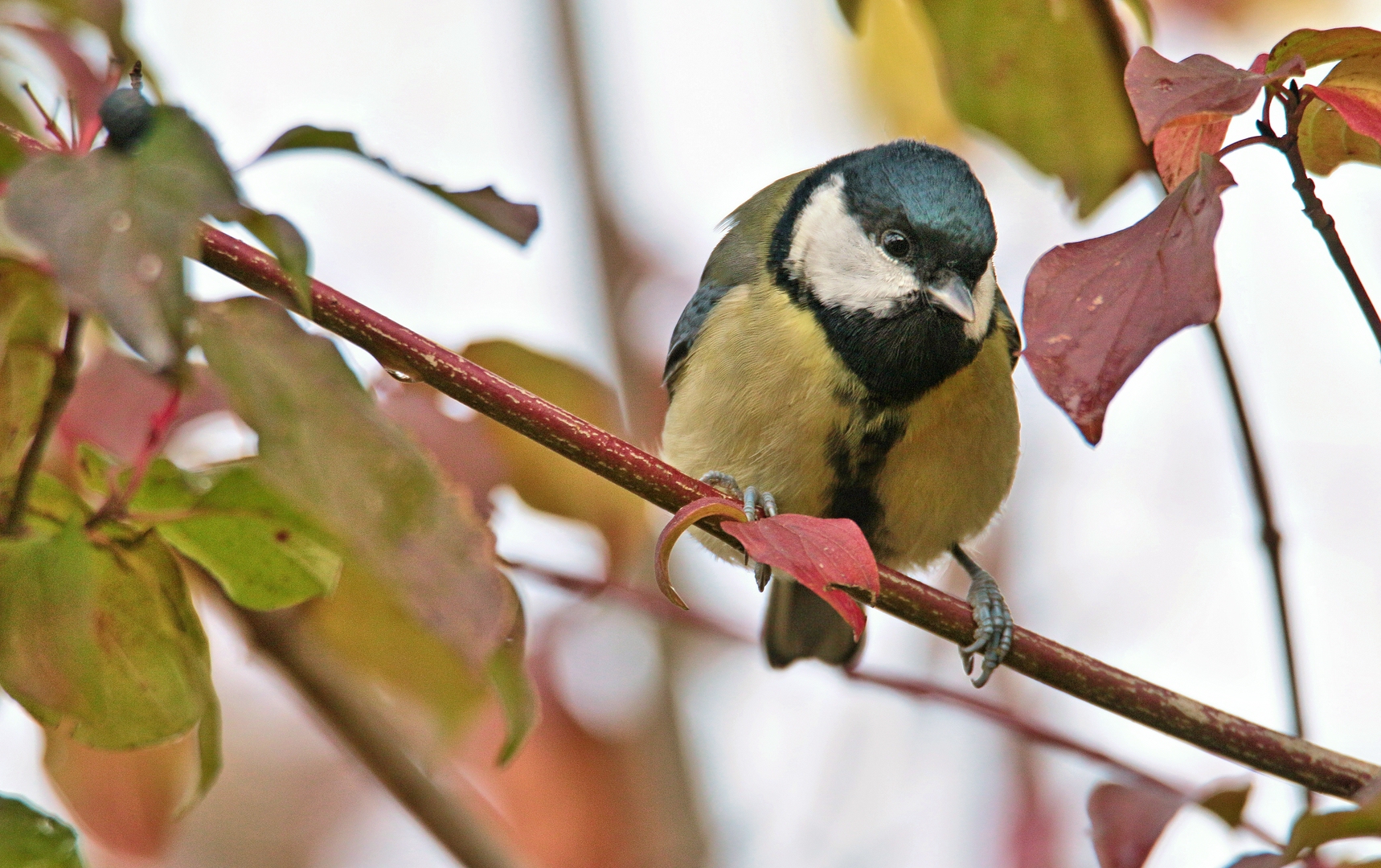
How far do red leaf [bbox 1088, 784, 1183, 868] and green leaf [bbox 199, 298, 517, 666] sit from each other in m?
0.59

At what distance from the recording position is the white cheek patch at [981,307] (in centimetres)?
193

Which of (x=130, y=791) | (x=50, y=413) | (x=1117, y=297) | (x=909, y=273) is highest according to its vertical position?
(x=1117, y=297)

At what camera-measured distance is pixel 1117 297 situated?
866 millimetres

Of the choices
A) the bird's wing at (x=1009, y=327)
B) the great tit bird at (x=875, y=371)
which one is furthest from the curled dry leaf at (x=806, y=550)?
the bird's wing at (x=1009, y=327)

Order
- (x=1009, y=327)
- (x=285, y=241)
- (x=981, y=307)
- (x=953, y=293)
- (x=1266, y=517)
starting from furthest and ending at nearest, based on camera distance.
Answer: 1. (x=1009, y=327)
2. (x=981, y=307)
3. (x=953, y=293)
4. (x=1266, y=517)
5. (x=285, y=241)

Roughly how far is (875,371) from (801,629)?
61cm

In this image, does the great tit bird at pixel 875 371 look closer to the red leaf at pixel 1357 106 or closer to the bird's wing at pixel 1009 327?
the bird's wing at pixel 1009 327

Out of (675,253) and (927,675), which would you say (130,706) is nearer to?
(927,675)

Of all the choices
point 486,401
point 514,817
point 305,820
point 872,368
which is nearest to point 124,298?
point 486,401

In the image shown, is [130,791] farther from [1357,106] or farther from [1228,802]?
[1357,106]

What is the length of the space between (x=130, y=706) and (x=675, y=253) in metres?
2.17

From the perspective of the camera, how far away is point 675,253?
120 inches

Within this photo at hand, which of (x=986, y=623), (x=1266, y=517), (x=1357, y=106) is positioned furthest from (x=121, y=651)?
(x=986, y=623)

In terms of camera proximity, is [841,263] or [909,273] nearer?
[909,273]
